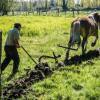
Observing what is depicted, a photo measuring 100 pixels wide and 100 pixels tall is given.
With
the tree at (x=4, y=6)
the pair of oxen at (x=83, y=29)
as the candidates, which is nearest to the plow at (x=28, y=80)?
the pair of oxen at (x=83, y=29)

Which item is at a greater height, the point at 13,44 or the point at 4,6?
the point at 13,44

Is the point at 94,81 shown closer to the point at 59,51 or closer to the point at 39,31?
the point at 59,51

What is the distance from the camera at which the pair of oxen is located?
607 inches

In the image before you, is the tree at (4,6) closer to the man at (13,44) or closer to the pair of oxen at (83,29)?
the pair of oxen at (83,29)

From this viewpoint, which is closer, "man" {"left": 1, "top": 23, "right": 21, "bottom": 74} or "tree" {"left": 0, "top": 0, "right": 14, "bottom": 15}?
"man" {"left": 1, "top": 23, "right": 21, "bottom": 74}

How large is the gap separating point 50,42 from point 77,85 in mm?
11716

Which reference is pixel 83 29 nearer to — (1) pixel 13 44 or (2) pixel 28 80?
(1) pixel 13 44

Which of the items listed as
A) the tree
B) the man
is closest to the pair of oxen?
the man

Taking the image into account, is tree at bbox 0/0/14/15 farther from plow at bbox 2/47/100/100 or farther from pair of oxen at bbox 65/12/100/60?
plow at bbox 2/47/100/100

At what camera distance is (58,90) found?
10.4 m

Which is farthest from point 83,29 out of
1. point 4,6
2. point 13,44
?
point 4,6

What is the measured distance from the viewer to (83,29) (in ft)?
53.1

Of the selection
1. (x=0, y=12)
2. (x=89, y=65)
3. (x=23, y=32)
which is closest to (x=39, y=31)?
(x=23, y=32)

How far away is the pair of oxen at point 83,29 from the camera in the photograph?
1541 cm
